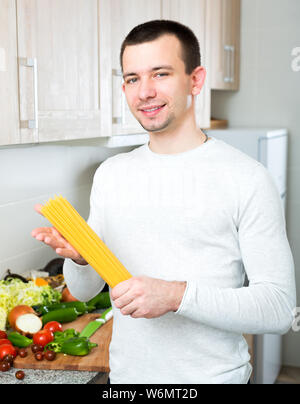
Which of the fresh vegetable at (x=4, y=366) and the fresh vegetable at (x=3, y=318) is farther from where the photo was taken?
the fresh vegetable at (x=3, y=318)

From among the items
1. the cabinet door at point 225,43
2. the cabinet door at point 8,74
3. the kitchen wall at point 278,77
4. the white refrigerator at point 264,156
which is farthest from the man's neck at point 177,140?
the kitchen wall at point 278,77

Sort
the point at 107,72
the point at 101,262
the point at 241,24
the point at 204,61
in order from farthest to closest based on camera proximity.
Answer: the point at 241,24 < the point at 204,61 < the point at 107,72 < the point at 101,262

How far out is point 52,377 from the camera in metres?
1.46

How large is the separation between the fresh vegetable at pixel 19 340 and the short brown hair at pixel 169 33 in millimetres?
956

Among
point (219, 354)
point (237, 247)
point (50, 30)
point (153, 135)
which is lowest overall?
point (219, 354)

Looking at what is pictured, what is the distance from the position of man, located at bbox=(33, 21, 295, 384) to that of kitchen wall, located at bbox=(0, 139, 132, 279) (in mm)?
859

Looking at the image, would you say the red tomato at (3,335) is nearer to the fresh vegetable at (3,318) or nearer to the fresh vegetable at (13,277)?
the fresh vegetable at (3,318)

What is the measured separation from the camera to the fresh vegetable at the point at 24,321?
170cm

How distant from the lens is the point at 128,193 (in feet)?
4.16

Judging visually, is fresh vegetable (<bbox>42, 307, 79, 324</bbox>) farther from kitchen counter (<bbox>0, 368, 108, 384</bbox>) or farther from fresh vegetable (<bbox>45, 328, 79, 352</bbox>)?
kitchen counter (<bbox>0, 368, 108, 384</bbox>)

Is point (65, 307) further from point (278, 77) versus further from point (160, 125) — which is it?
point (278, 77)

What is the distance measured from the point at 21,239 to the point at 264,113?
2.02 meters

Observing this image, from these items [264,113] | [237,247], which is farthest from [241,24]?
[237,247]
